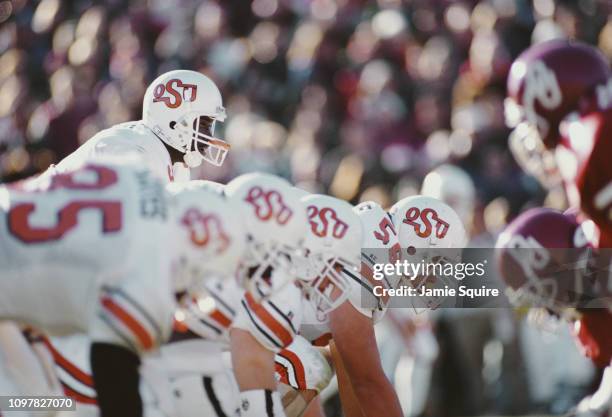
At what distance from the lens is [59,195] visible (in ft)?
15.7

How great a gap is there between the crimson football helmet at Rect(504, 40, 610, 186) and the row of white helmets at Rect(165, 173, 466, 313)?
82 cm

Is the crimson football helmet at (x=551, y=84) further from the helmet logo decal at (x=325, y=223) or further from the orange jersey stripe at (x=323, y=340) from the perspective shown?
the orange jersey stripe at (x=323, y=340)

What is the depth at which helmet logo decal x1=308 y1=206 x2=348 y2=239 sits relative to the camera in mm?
5863

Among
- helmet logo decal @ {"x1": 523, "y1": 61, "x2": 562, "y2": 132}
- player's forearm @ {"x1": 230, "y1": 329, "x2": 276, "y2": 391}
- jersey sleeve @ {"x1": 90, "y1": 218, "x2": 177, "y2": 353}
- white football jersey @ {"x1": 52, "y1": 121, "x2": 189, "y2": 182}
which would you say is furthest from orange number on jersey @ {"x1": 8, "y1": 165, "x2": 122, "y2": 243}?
helmet logo decal @ {"x1": 523, "y1": 61, "x2": 562, "y2": 132}

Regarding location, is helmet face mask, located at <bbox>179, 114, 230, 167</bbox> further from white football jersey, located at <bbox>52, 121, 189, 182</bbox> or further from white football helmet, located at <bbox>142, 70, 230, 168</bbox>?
white football jersey, located at <bbox>52, 121, 189, 182</bbox>

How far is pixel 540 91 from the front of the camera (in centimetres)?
608

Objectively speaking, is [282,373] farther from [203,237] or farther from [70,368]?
[203,237]

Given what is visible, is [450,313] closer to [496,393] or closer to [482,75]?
[496,393]

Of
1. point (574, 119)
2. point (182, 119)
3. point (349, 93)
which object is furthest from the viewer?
point (349, 93)

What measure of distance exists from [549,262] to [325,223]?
1264 millimetres

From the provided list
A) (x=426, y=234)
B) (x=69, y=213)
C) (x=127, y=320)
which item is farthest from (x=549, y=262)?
(x=69, y=213)

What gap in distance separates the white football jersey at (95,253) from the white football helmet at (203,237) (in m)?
0.10

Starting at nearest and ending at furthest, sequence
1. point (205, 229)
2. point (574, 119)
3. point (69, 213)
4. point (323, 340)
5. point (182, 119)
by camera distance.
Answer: point (69, 213) → point (205, 229) → point (574, 119) → point (323, 340) → point (182, 119)

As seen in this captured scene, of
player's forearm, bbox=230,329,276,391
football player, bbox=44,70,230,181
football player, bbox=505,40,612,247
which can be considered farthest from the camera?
football player, bbox=44,70,230,181
